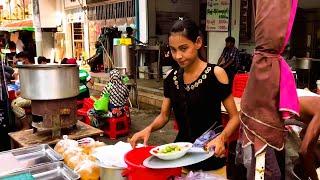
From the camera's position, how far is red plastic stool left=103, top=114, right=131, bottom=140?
646cm

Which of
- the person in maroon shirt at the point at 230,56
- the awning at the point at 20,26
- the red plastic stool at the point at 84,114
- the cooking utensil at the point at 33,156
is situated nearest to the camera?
the cooking utensil at the point at 33,156

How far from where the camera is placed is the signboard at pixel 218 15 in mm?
9961

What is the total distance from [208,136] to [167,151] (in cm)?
40

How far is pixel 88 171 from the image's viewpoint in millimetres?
2080

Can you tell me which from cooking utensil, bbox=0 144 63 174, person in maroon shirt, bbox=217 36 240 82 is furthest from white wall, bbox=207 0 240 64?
cooking utensil, bbox=0 144 63 174

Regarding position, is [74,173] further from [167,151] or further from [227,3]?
[227,3]

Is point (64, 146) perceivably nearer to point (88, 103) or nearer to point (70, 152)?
point (70, 152)

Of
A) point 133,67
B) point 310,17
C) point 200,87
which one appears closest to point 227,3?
point 310,17

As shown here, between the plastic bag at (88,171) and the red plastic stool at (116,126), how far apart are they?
4.34 meters

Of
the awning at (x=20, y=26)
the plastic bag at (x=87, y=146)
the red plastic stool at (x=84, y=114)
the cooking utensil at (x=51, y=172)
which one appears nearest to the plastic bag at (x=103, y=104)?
the red plastic stool at (x=84, y=114)

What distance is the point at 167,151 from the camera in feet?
5.33

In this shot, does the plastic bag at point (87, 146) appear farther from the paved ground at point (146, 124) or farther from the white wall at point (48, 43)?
the white wall at point (48, 43)

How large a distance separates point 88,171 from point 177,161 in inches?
29.9

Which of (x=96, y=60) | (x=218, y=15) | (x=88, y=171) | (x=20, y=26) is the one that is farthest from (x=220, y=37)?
(x=20, y=26)
